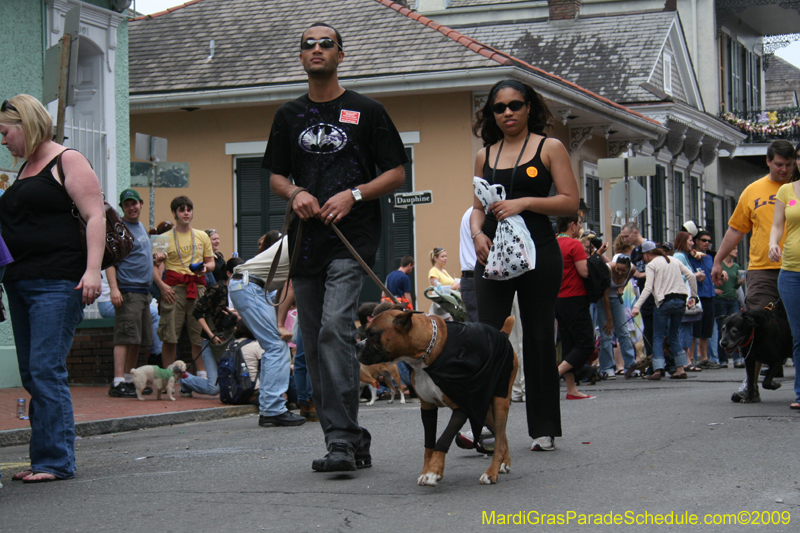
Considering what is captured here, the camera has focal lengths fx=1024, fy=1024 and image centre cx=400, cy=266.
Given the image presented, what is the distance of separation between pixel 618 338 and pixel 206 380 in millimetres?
6127

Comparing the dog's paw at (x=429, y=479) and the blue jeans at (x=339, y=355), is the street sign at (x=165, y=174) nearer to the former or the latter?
the blue jeans at (x=339, y=355)

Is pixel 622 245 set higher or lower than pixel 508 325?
higher

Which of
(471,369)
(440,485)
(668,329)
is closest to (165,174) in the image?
(668,329)

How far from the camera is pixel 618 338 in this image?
1441 centimetres

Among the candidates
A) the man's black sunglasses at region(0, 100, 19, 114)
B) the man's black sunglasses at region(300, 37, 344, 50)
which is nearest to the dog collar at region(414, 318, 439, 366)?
the man's black sunglasses at region(300, 37, 344, 50)

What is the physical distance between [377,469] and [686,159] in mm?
26803

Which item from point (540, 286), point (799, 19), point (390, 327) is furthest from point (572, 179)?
point (799, 19)

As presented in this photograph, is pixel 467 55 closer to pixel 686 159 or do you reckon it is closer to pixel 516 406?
pixel 516 406

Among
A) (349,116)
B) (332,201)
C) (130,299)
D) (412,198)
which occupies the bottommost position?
(130,299)

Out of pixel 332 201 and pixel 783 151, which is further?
pixel 783 151

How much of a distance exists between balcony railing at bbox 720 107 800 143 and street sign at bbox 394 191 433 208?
1956 cm

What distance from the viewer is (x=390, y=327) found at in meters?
4.59

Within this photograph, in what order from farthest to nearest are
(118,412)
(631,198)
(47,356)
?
(631,198)
(118,412)
(47,356)

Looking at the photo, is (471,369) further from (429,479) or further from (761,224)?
(761,224)
